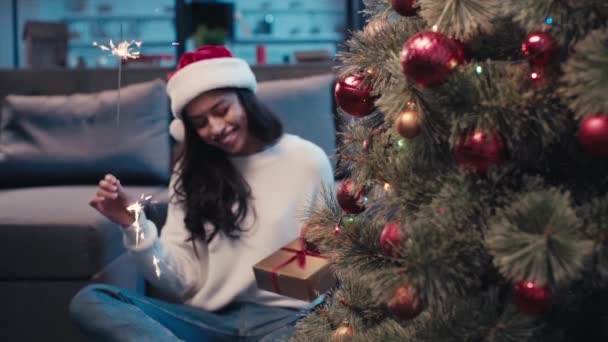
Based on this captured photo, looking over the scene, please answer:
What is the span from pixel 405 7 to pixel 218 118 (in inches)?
32.6

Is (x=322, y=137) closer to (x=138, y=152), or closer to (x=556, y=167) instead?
(x=138, y=152)

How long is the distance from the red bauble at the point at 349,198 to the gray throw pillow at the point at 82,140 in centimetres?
159

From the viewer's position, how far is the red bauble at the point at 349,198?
0.79 metres

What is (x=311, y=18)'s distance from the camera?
18.2 ft

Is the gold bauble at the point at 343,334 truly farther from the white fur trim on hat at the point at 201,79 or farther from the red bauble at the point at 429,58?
the white fur trim on hat at the point at 201,79

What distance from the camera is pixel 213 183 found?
5.05ft

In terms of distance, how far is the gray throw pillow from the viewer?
2.28m

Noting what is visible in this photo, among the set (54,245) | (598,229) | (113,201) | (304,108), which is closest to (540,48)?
(598,229)

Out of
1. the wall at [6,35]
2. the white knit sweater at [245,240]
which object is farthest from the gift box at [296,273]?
the wall at [6,35]

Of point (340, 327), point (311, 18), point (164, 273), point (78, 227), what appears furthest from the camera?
point (311, 18)

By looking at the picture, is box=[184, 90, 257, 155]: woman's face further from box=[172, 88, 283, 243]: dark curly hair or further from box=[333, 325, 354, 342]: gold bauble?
box=[333, 325, 354, 342]: gold bauble

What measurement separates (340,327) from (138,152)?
5.40 feet

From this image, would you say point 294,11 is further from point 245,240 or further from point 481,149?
point 481,149

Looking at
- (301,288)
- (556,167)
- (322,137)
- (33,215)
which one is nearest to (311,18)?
(322,137)
